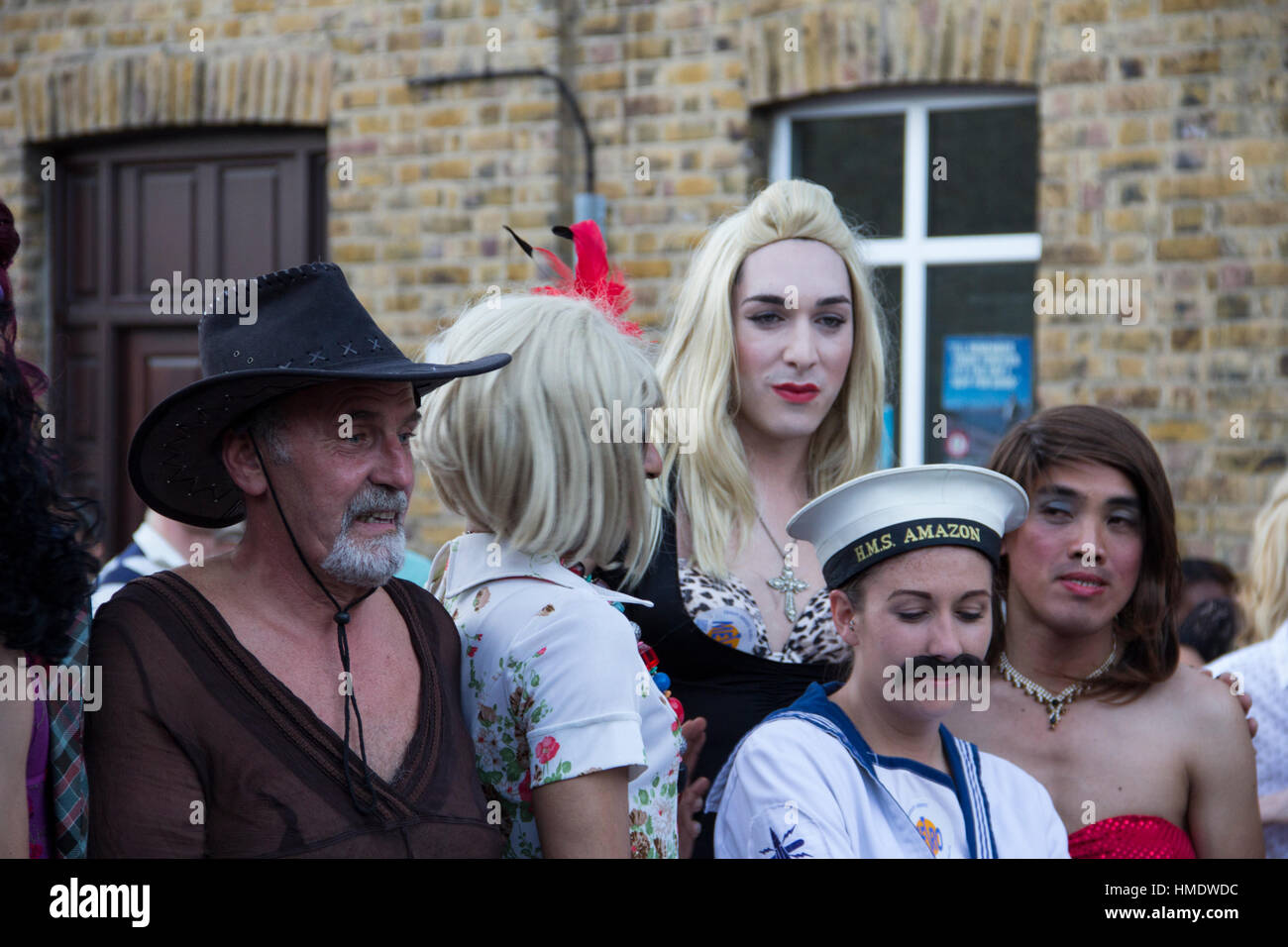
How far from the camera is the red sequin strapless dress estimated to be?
2307 mm

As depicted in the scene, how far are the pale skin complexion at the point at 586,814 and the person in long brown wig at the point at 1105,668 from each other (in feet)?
2.83

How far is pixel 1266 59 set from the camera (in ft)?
15.6

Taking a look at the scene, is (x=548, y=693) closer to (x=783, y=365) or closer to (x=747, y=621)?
(x=747, y=621)

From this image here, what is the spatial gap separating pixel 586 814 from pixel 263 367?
0.74 m

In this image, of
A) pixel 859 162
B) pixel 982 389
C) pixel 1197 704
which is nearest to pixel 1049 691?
pixel 1197 704

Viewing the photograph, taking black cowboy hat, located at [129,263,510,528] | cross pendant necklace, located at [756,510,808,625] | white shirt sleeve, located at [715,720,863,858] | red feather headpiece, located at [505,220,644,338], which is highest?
red feather headpiece, located at [505,220,644,338]

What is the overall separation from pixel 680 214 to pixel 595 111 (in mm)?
594

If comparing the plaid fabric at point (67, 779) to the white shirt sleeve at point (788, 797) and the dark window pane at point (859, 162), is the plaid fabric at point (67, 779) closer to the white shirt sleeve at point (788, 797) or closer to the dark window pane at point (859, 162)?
the white shirt sleeve at point (788, 797)

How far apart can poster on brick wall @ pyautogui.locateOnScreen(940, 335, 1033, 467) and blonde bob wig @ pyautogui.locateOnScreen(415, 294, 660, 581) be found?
3.65 meters

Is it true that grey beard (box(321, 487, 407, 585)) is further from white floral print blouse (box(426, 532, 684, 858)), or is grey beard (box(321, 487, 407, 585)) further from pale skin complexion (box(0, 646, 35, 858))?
pale skin complexion (box(0, 646, 35, 858))

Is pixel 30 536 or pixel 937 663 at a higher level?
pixel 30 536

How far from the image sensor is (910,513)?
7.20 ft

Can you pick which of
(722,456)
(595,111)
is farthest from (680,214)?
(722,456)

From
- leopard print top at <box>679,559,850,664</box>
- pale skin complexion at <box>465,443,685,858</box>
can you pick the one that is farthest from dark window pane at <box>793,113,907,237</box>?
pale skin complexion at <box>465,443,685,858</box>
